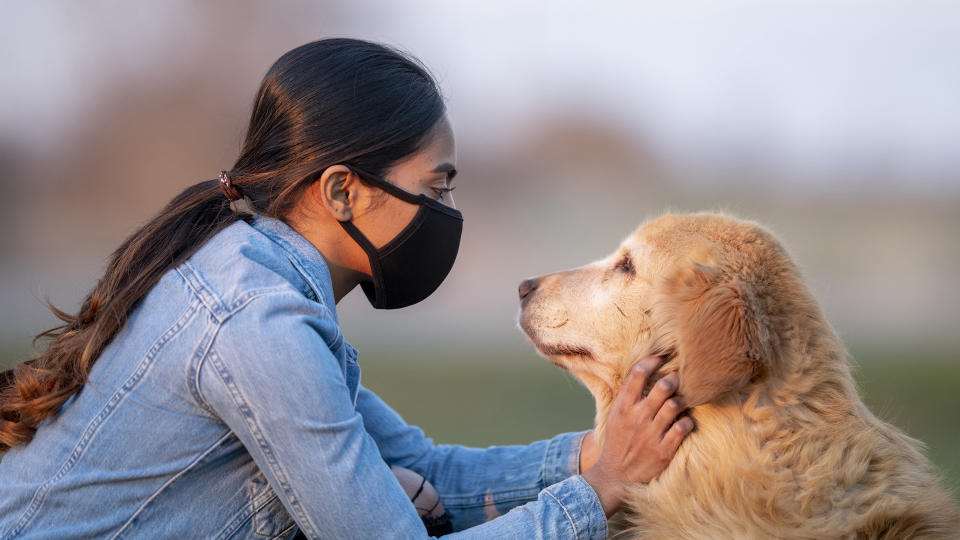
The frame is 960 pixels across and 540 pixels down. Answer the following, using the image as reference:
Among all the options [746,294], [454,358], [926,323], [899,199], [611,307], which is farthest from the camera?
[899,199]

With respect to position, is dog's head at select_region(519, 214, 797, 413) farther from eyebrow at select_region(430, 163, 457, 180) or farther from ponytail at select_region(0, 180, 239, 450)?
ponytail at select_region(0, 180, 239, 450)

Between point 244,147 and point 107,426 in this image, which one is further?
point 244,147

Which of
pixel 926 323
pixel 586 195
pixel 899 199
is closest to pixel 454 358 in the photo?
pixel 586 195

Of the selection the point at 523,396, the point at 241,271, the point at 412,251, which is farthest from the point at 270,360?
the point at 523,396

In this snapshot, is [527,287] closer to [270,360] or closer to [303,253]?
[303,253]

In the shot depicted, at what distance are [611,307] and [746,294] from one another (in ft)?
2.07

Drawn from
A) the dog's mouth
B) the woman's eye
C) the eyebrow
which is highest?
the eyebrow

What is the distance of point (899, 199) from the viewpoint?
23.5 metres

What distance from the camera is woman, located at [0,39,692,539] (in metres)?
2.30

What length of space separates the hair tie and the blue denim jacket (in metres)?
0.23

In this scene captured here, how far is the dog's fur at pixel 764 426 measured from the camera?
243 centimetres

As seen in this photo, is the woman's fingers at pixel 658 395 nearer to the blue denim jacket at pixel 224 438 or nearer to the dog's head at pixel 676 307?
the dog's head at pixel 676 307

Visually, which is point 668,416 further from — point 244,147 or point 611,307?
point 244,147

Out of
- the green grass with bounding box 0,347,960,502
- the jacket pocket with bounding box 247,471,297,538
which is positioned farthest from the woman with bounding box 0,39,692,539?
the green grass with bounding box 0,347,960,502
